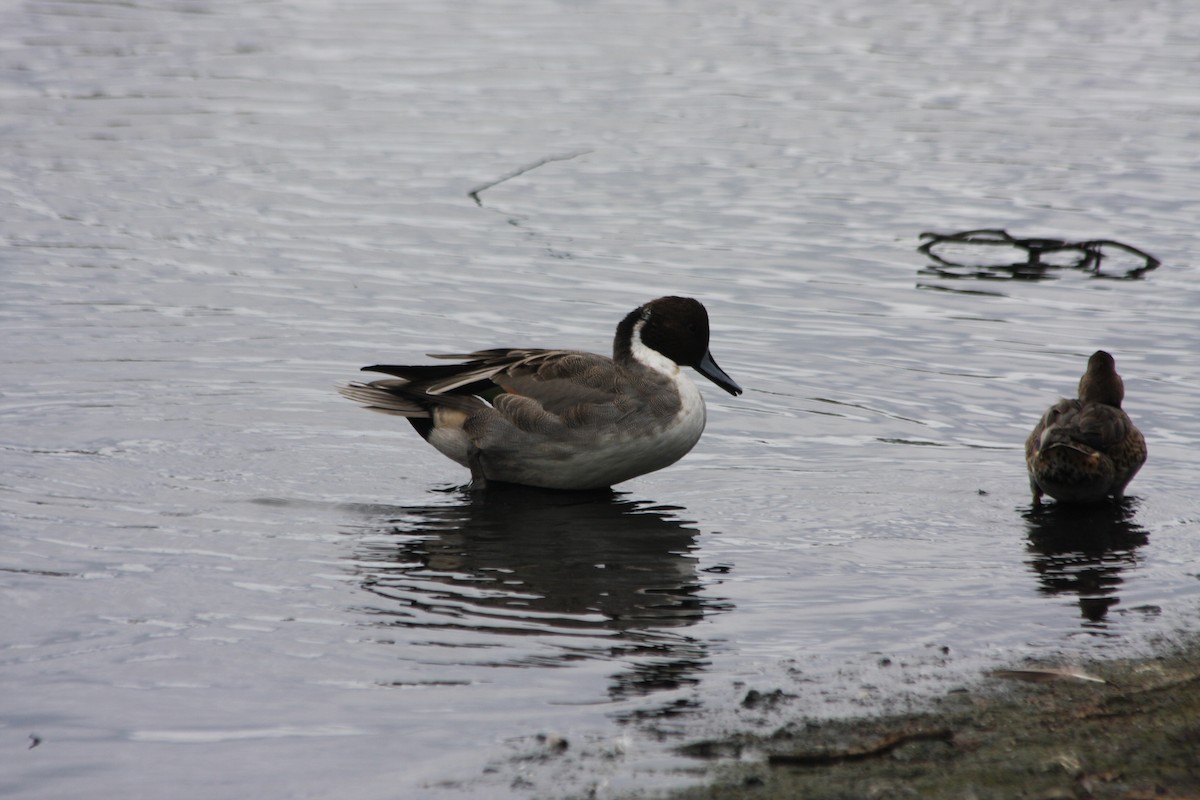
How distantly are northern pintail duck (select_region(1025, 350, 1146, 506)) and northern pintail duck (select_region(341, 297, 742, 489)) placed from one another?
1.77m

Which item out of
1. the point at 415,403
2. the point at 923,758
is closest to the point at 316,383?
the point at 415,403

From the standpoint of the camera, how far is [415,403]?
917 cm

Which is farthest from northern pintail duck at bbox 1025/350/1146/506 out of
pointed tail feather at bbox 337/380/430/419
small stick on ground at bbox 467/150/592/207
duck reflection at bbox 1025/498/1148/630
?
small stick on ground at bbox 467/150/592/207

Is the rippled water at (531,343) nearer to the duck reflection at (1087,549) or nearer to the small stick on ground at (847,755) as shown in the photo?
the duck reflection at (1087,549)

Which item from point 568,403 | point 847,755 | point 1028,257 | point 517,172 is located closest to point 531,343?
point 568,403

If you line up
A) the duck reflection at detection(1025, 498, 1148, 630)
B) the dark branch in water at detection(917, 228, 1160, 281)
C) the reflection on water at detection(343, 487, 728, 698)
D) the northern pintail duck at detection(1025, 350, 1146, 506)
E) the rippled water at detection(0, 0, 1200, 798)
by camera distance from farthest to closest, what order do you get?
1. the dark branch in water at detection(917, 228, 1160, 281)
2. the northern pintail duck at detection(1025, 350, 1146, 506)
3. the duck reflection at detection(1025, 498, 1148, 630)
4. the reflection on water at detection(343, 487, 728, 698)
5. the rippled water at detection(0, 0, 1200, 798)

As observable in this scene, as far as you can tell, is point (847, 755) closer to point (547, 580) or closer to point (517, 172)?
point (547, 580)

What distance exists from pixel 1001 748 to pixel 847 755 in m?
0.49

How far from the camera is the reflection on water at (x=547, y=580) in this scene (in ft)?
20.7

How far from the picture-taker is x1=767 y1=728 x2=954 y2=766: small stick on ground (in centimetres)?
493

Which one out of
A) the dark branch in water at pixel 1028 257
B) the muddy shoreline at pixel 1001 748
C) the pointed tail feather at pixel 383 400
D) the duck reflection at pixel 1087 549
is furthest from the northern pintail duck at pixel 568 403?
the dark branch in water at pixel 1028 257

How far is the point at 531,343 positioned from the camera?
1120cm

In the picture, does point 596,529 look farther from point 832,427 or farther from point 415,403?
point 832,427

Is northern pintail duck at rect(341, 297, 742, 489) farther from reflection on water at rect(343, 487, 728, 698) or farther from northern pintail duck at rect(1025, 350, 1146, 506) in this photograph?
northern pintail duck at rect(1025, 350, 1146, 506)
